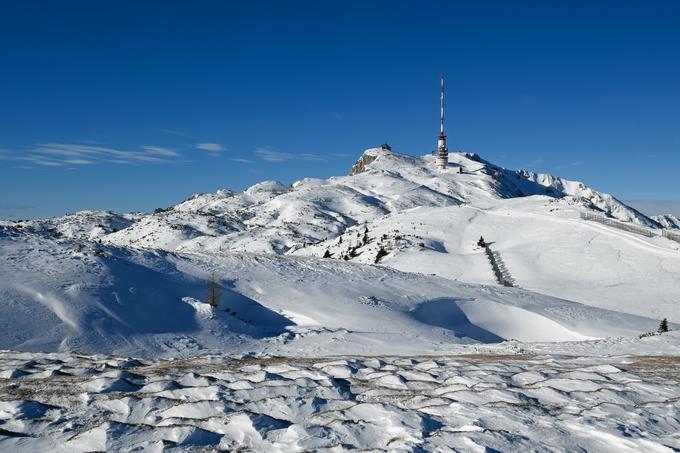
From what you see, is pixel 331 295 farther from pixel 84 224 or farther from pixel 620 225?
pixel 84 224

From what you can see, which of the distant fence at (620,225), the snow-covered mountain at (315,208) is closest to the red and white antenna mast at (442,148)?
the snow-covered mountain at (315,208)

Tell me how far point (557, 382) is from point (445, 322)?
1332 centimetres

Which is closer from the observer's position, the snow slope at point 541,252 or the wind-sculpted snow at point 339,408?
the wind-sculpted snow at point 339,408

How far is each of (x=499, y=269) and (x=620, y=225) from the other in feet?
54.2

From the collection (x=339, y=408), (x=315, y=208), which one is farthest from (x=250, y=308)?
(x=315, y=208)

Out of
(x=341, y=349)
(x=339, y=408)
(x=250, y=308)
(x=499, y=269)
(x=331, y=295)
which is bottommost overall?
(x=341, y=349)

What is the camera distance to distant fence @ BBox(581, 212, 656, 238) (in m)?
42.9

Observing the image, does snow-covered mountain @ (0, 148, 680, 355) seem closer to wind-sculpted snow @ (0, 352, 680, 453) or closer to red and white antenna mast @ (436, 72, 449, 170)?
wind-sculpted snow @ (0, 352, 680, 453)

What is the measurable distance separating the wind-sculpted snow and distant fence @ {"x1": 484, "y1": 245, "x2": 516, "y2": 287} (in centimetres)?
2475

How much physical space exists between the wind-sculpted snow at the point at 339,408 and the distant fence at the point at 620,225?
131 feet

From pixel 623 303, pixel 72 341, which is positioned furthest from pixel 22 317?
pixel 623 303

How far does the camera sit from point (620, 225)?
44.8 meters

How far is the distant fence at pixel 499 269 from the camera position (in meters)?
32.5

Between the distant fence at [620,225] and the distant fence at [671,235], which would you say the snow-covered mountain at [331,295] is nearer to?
the distant fence at [671,235]
